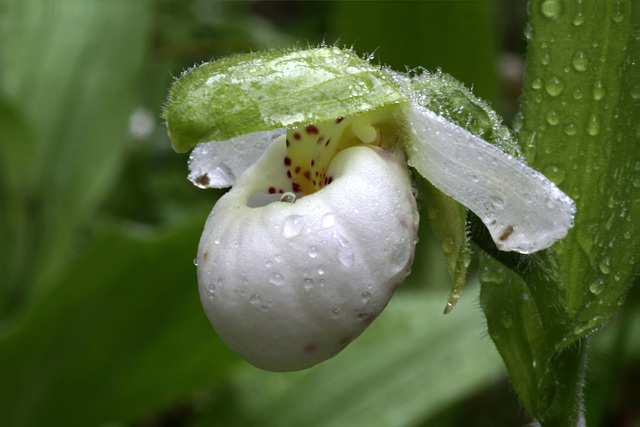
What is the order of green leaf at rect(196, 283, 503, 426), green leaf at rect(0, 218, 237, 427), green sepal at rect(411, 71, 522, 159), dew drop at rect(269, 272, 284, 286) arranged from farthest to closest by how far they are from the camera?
green leaf at rect(196, 283, 503, 426) < green leaf at rect(0, 218, 237, 427) < green sepal at rect(411, 71, 522, 159) < dew drop at rect(269, 272, 284, 286)

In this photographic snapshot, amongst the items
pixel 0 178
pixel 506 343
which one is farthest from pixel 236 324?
pixel 0 178

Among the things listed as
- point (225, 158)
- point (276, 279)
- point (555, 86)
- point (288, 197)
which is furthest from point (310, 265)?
point (555, 86)

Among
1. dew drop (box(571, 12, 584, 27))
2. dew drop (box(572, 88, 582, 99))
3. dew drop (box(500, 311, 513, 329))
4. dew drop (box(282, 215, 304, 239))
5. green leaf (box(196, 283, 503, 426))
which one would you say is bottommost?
green leaf (box(196, 283, 503, 426))

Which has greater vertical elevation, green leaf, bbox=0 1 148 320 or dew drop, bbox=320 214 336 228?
dew drop, bbox=320 214 336 228

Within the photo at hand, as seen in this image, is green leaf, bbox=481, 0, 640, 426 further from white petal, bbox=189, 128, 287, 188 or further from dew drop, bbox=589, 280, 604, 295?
white petal, bbox=189, 128, 287, 188

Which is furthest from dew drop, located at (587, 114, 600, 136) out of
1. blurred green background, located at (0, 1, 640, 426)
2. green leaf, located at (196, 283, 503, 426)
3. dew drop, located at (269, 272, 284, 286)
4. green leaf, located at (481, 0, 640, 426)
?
green leaf, located at (196, 283, 503, 426)

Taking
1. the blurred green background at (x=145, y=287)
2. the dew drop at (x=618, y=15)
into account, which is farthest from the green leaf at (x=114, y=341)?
the dew drop at (x=618, y=15)

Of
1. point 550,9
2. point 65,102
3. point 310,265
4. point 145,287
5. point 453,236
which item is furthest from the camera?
point 65,102

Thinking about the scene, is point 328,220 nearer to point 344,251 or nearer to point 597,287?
point 344,251
